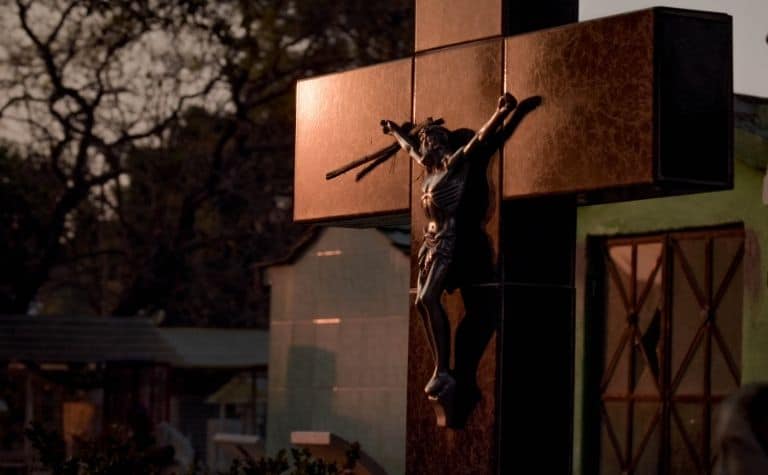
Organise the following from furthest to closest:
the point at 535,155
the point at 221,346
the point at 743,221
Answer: the point at 221,346 → the point at 743,221 → the point at 535,155

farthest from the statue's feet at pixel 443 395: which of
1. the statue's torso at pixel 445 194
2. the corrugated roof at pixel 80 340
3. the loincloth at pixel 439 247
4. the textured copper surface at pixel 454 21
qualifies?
the corrugated roof at pixel 80 340

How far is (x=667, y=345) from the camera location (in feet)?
35.4

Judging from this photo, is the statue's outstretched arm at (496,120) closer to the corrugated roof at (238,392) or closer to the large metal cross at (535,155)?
the large metal cross at (535,155)

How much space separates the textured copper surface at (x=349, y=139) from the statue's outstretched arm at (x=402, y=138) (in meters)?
0.09

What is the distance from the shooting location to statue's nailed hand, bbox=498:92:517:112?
6211 mm

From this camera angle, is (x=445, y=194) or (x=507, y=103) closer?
(x=507, y=103)

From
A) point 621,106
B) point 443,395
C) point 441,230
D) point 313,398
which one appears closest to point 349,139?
point 441,230

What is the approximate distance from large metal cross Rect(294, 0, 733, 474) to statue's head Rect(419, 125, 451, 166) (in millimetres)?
67

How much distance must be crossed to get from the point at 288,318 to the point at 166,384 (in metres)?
13.2

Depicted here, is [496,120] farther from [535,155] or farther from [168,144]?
[168,144]

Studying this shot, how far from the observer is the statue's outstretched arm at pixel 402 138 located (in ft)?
21.7

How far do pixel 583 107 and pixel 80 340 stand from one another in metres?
22.3

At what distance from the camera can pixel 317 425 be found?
52.7 feet

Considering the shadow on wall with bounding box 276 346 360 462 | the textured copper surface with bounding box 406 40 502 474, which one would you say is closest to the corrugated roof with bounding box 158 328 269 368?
the shadow on wall with bounding box 276 346 360 462
